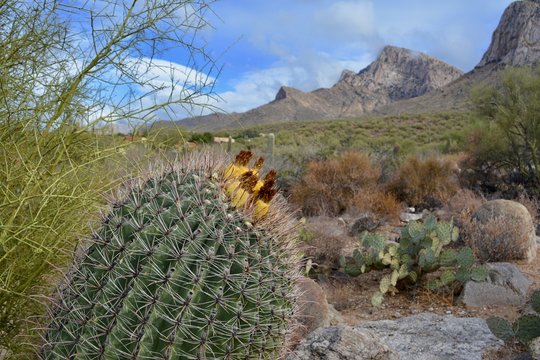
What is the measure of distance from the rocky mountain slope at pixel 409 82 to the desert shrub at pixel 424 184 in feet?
49.6

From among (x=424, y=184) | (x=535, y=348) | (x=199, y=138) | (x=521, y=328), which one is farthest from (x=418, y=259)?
(x=199, y=138)

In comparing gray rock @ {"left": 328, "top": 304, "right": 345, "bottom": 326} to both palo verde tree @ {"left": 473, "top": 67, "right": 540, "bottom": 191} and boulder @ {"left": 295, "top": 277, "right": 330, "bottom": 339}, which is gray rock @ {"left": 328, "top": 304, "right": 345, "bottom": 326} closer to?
boulder @ {"left": 295, "top": 277, "right": 330, "bottom": 339}

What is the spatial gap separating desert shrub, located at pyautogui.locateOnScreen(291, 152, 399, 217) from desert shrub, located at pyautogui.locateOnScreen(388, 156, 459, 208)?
564 millimetres

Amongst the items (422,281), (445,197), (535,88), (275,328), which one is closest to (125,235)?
(275,328)

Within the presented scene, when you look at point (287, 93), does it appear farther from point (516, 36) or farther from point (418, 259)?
point (418, 259)

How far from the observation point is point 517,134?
14859 millimetres

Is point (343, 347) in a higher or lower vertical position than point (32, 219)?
lower

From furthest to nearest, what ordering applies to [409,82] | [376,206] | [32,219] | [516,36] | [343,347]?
[409,82] → [516,36] → [376,206] → [343,347] → [32,219]

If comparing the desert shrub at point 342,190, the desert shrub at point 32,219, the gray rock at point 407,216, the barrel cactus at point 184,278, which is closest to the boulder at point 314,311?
the barrel cactus at point 184,278

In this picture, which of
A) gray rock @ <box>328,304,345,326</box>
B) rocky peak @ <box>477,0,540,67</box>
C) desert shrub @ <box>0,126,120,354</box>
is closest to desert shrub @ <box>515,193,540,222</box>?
gray rock @ <box>328,304,345,326</box>

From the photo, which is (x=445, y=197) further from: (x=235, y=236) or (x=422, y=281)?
(x=235, y=236)

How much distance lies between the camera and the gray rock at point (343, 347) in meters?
3.56

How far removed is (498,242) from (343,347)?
498cm

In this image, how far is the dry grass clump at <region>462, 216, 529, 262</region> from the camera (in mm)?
7781
